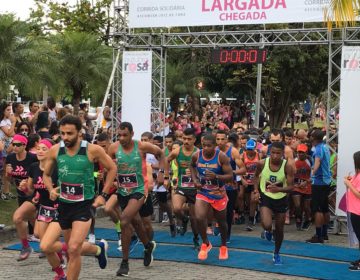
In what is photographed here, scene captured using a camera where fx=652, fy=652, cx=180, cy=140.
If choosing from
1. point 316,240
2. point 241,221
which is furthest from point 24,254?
point 241,221

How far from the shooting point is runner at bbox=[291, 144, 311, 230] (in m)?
12.8

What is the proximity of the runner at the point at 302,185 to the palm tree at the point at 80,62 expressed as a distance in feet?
34.1

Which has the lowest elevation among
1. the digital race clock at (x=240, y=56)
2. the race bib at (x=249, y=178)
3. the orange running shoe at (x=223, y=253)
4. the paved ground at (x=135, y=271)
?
the paved ground at (x=135, y=271)

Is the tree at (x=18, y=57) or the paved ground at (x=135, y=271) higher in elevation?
the tree at (x=18, y=57)

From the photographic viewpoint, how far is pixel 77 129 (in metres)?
7.35

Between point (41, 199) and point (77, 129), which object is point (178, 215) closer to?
point (41, 199)

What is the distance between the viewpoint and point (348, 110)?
40.0 feet

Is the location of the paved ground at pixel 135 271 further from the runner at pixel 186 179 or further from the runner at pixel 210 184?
the runner at pixel 186 179

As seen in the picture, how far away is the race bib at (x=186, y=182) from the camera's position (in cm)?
1075

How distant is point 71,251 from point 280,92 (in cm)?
2821

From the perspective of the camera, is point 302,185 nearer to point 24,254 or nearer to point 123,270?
point 123,270

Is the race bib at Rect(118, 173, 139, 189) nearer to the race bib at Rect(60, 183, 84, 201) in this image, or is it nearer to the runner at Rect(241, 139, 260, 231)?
the race bib at Rect(60, 183, 84, 201)

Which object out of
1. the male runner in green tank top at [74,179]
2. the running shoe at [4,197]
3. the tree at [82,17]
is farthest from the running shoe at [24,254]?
the tree at [82,17]

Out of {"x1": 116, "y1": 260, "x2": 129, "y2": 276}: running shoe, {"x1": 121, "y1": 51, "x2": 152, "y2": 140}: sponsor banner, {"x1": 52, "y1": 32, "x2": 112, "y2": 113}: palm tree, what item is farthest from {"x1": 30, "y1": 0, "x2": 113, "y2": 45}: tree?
{"x1": 116, "y1": 260, "x2": 129, "y2": 276}: running shoe
